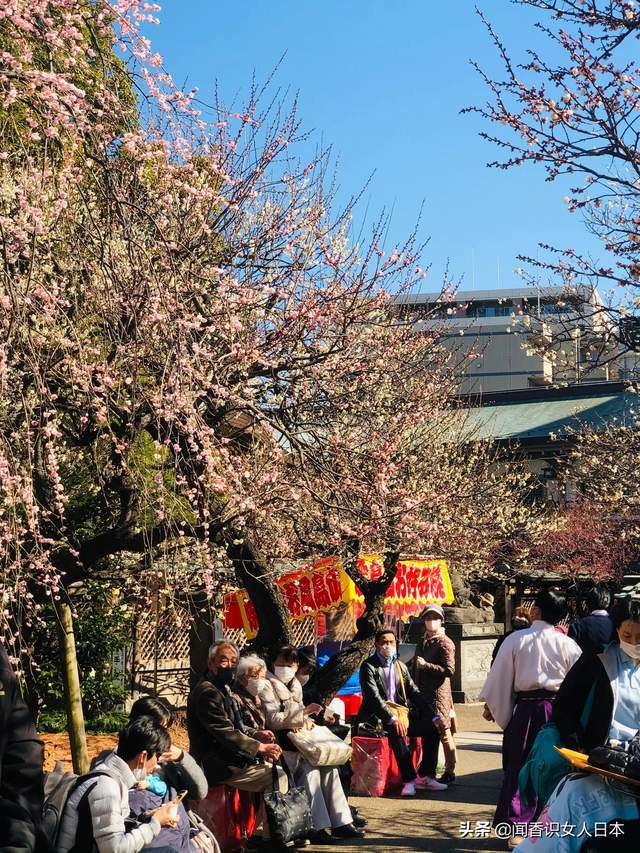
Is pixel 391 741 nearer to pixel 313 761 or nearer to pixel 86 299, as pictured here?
pixel 313 761

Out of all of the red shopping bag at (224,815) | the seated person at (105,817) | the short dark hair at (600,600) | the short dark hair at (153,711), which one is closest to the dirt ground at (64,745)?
the red shopping bag at (224,815)

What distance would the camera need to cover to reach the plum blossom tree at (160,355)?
5.69 metres

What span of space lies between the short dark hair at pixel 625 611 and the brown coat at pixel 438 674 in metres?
6.51

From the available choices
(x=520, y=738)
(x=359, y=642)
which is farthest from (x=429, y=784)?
(x=520, y=738)

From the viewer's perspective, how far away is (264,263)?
1077cm

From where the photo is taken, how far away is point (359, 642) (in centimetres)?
1204

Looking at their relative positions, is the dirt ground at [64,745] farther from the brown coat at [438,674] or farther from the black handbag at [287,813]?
the black handbag at [287,813]

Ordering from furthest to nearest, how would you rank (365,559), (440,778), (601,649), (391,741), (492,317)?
(492,317) → (365,559) → (440,778) → (391,741) → (601,649)

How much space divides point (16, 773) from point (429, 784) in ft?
28.8

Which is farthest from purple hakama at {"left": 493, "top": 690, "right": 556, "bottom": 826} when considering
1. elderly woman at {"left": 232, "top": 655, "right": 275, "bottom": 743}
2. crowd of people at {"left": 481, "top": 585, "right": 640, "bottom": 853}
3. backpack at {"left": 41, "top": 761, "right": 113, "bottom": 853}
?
backpack at {"left": 41, "top": 761, "right": 113, "bottom": 853}

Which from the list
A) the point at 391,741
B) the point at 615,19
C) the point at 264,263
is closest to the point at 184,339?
the point at 615,19

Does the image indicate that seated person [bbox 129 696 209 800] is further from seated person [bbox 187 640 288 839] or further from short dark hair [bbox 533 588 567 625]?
short dark hair [bbox 533 588 567 625]

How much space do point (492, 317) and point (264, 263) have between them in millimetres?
66726

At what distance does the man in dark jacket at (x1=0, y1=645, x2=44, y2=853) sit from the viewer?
288cm
